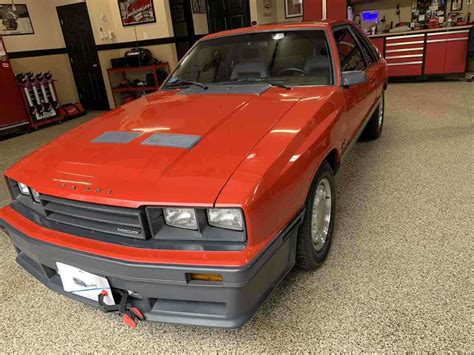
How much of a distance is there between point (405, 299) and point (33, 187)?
67.8 inches

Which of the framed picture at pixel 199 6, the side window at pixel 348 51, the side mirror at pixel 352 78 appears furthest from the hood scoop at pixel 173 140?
the framed picture at pixel 199 6

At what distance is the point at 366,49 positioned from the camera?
3234 millimetres

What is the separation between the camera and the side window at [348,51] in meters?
2.46

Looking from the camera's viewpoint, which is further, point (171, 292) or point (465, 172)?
point (465, 172)

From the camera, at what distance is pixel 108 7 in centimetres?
724

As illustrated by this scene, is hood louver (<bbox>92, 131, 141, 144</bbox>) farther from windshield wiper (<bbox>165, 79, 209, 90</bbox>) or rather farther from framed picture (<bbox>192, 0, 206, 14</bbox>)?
framed picture (<bbox>192, 0, 206, 14</bbox>)

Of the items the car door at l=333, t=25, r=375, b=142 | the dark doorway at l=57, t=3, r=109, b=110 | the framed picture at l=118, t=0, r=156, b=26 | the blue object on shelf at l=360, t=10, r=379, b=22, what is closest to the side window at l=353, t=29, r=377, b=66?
the car door at l=333, t=25, r=375, b=142

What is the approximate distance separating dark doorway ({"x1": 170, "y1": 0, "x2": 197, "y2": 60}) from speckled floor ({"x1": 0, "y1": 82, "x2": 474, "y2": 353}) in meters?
5.73

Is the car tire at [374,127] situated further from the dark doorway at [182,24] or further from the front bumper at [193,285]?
the dark doorway at [182,24]

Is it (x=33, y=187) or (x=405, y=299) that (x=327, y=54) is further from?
(x=33, y=187)

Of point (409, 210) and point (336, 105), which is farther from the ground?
point (336, 105)

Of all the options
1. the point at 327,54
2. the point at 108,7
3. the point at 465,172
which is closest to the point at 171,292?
the point at 327,54

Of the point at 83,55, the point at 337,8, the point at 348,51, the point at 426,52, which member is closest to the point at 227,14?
the point at 337,8

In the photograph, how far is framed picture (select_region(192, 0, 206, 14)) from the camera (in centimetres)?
773
